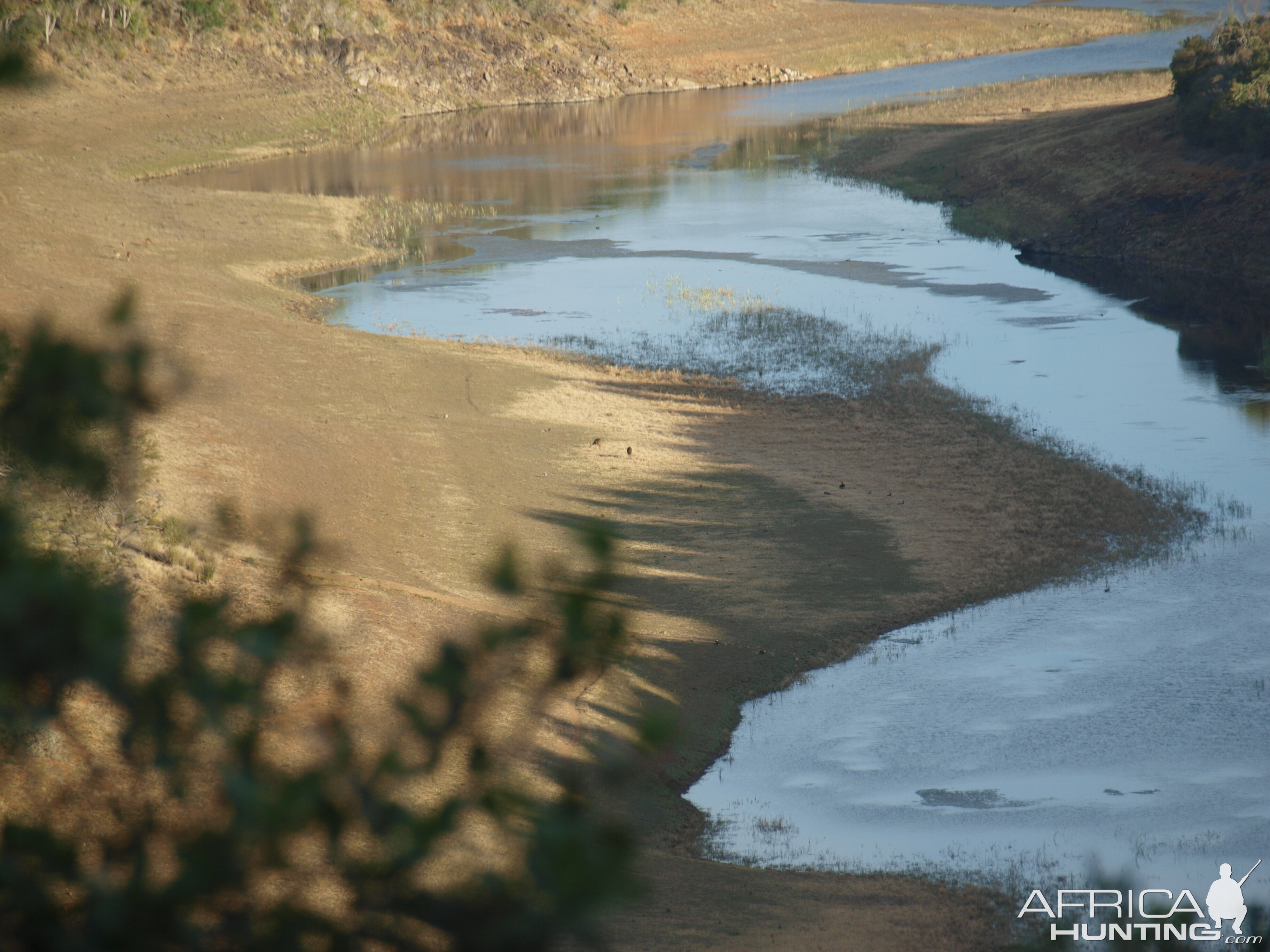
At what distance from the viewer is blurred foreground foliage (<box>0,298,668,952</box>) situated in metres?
2.32

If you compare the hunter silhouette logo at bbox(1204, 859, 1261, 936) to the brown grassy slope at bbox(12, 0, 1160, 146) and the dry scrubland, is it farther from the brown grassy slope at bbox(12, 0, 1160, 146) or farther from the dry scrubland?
the brown grassy slope at bbox(12, 0, 1160, 146)

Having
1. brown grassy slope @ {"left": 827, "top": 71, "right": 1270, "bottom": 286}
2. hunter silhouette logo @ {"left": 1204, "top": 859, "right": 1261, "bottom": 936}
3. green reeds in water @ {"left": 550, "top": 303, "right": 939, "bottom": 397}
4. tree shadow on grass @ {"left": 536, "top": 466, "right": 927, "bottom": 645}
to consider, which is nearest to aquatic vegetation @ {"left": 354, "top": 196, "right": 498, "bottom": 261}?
green reeds in water @ {"left": 550, "top": 303, "right": 939, "bottom": 397}

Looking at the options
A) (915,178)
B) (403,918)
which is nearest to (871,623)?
(403,918)

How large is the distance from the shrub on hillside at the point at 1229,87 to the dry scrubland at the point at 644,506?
20.4 meters

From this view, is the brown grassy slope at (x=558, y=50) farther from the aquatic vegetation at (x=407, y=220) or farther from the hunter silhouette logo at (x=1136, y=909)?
the hunter silhouette logo at (x=1136, y=909)

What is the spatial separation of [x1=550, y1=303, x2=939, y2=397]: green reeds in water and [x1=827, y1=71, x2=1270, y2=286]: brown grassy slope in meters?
12.4

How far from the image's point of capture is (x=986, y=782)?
37.0ft

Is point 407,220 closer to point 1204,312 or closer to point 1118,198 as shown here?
point 1118,198

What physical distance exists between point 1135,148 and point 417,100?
5297 cm

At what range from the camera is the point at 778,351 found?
89.9 ft

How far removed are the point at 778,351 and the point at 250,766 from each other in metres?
25.4

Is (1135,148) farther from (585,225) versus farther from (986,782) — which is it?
(986,782)

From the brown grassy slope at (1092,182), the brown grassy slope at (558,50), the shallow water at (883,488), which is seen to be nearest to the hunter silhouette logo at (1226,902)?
the shallow water at (883,488)

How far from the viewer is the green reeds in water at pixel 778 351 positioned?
83.1 feet
